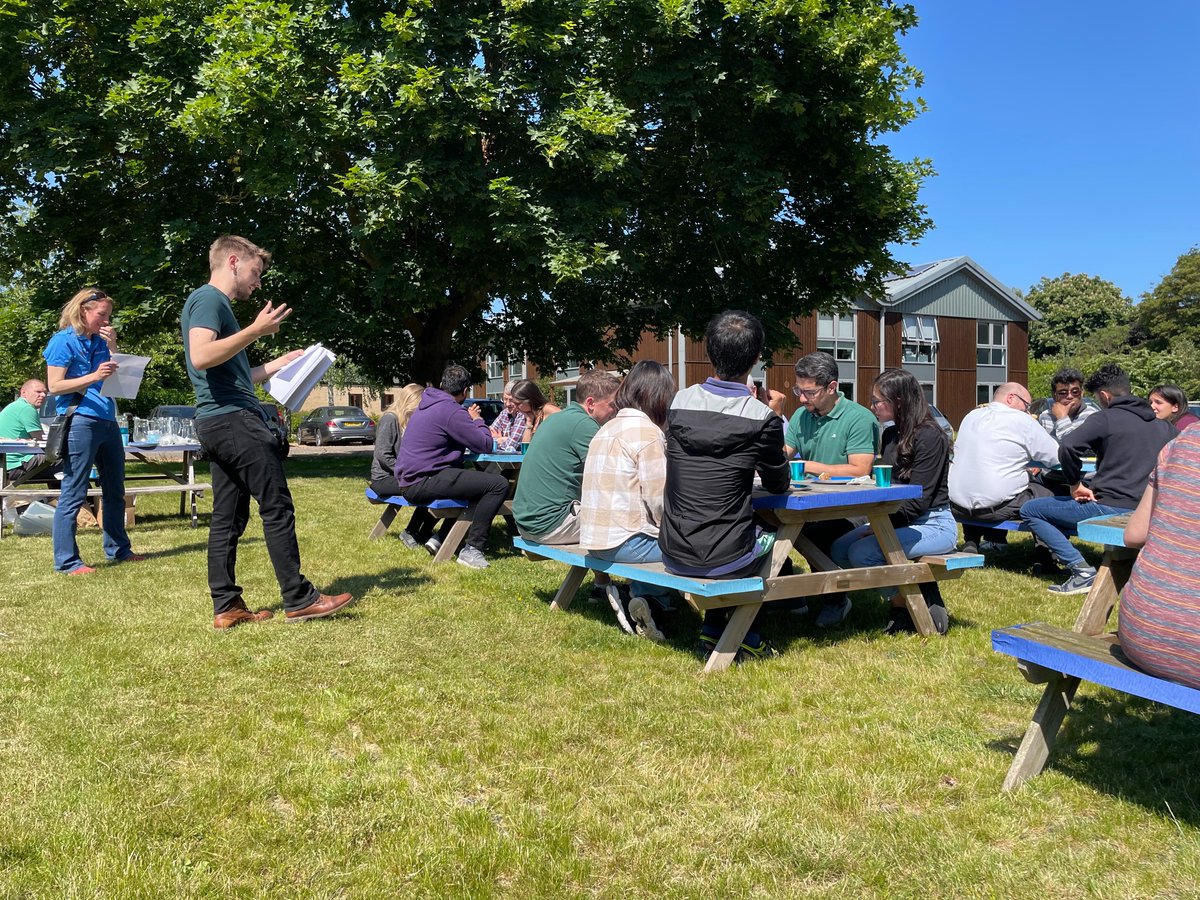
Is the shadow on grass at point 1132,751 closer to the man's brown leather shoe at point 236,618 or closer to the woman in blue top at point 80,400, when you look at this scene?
the man's brown leather shoe at point 236,618

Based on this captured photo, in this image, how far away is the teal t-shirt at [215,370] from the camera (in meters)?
4.77

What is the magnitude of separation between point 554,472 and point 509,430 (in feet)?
12.3

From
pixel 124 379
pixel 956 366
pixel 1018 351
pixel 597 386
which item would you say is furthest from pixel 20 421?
pixel 1018 351

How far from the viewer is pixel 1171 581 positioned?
8.48 ft

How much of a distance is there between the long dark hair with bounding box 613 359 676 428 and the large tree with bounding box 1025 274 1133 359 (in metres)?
63.4

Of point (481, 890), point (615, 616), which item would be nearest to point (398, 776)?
point (481, 890)

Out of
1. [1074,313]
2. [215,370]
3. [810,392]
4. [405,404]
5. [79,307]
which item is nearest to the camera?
[215,370]

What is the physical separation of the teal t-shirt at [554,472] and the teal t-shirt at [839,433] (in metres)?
1.53

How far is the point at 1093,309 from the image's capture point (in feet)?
202

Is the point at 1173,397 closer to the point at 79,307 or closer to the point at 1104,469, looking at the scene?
the point at 1104,469

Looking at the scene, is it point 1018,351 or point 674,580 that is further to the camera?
point 1018,351

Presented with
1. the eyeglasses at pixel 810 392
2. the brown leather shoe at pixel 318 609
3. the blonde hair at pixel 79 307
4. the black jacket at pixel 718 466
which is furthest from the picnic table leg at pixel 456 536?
the black jacket at pixel 718 466

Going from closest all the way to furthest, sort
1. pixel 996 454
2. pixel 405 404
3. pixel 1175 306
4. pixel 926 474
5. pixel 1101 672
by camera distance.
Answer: pixel 1101 672
pixel 926 474
pixel 996 454
pixel 405 404
pixel 1175 306

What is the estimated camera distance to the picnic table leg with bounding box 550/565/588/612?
222 inches
